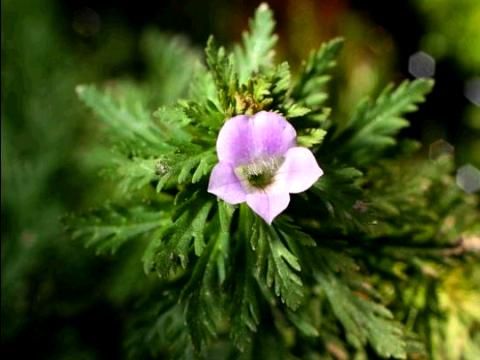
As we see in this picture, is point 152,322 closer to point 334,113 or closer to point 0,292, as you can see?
point 0,292

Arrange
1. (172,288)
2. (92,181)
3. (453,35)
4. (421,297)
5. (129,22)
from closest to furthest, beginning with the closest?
(172,288)
(421,297)
(92,181)
(453,35)
(129,22)

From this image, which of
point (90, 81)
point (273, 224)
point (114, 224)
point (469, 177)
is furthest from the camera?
point (90, 81)

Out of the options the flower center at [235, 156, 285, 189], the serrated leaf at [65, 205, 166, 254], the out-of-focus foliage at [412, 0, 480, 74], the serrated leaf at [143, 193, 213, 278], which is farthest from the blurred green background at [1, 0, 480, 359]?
the flower center at [235, 156, 285, 189]

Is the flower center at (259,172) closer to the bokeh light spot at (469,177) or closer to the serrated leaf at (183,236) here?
the serrated leaf at (183,236)

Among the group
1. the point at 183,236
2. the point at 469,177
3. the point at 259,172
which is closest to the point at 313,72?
the point at 259,172

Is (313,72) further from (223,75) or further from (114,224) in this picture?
(114,224)

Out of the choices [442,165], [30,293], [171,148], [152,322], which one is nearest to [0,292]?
[30,293]
